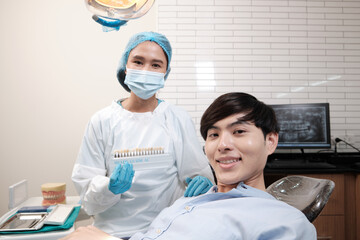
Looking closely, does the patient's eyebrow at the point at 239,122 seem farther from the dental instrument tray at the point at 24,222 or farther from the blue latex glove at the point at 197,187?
the dental instrument tray at the point at 24,222

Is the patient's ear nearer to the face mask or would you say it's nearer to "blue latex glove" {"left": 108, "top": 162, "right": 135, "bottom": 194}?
"blue latex glove" {"left": 108, "top": 162, "right": 135, "bottom": 194}

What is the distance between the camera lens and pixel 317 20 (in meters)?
3.40

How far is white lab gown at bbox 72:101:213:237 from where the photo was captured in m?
1.60

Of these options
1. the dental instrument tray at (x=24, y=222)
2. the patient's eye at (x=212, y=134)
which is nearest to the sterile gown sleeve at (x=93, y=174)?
the dental instrument tray at (x=24, y=222)

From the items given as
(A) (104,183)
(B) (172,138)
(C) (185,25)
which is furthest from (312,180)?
(C) (185,25)

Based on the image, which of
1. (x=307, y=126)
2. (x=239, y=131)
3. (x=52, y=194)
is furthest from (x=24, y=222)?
(x=307, y=126)

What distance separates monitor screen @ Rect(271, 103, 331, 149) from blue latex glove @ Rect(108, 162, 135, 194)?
2.07 metres

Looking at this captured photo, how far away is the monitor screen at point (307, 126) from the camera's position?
300cm

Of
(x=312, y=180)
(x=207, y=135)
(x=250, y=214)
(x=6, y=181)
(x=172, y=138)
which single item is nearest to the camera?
(x=250, y=214)

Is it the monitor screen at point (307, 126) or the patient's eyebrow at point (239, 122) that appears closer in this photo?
the patient's eyebrow at point (239, 122)

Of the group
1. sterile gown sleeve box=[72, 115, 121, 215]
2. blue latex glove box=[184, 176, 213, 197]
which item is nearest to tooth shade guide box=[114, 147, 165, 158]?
sterile gown sleeve box=[72, 115, 121, 215]

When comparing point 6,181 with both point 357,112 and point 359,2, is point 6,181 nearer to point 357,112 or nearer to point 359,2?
point 357,112

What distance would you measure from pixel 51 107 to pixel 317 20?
134 inches

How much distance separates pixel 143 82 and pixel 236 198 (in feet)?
3.06
